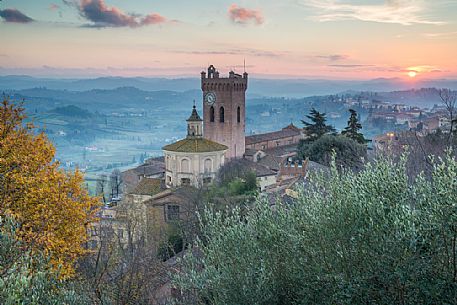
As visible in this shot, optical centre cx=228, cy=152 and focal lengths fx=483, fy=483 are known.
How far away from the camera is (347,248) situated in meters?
7.11

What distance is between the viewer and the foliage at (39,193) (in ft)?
33.9

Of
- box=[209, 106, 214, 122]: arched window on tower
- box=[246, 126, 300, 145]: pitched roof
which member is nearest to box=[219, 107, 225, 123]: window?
box=[209, 106, 214, 122]: arched window on tower

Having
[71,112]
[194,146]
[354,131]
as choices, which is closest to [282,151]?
[354,131]

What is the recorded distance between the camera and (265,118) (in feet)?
374

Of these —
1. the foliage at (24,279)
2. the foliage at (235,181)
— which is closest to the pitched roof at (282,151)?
the foliage at (235,181)

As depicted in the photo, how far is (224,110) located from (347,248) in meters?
36.0

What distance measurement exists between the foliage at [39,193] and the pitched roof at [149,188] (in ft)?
62.0

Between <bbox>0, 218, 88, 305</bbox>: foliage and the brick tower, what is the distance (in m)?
33.6

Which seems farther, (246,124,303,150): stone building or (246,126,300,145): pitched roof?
(246,126,300,145): pitched roof

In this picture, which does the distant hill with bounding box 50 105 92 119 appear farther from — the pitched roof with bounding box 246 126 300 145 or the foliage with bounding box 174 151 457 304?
the foliage with bounding box 174 151 457 304

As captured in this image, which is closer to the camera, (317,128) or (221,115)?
(221,115)

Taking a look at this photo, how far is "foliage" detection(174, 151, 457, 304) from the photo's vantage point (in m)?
6.43

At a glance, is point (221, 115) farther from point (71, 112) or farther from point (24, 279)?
point (71, 112)

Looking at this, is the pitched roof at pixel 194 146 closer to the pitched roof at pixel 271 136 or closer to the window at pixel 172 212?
the window at pixel 172 212
